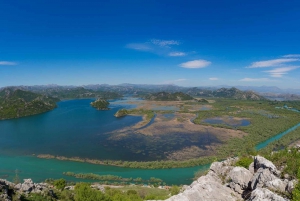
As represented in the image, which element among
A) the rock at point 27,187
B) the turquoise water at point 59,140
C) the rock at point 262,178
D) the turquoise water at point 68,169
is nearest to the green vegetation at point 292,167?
the rock at point 262,178

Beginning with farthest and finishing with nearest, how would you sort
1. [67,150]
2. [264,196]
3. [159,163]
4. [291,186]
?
[67,150], [159,163], [291,186], [264,196]

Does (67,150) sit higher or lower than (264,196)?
lower

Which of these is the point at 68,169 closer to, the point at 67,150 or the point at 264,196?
the point at 67,150

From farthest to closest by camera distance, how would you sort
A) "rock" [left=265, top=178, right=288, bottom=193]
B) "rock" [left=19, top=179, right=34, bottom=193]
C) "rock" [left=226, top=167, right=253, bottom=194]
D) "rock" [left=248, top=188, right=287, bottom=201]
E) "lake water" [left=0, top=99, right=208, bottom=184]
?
1. "lake water" [left=0, top=99, right=208, bottom=184]
2. "rock" [left=19, top=179, right=34, bottom=193]
3. "rock" [left=226, top=167, right=253, bottom=194]
4. "rock" [left=265, top=178, right=288, bottom=193]
5. "rock" [left=248, top=188, right=287, bottom=201]

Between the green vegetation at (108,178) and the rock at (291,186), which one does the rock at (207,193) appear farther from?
the green vegetation at (108,178)

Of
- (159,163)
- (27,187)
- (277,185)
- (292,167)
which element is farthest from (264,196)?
(159,163)

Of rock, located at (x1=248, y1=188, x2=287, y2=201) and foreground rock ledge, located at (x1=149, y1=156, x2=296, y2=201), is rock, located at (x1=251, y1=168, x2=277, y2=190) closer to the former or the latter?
foreground rock ledge, located at (x1=149, y1=156, x2=296, y2=201)

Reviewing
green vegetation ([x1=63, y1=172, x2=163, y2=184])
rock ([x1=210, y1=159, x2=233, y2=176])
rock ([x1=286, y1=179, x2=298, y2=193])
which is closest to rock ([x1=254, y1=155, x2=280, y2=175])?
rock ([x1=286, y1=179, x2=298, y2=193])

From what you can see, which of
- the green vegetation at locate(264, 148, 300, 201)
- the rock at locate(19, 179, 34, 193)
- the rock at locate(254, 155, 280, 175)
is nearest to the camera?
the green vegetation at locate(264, 148, 300, 201)
